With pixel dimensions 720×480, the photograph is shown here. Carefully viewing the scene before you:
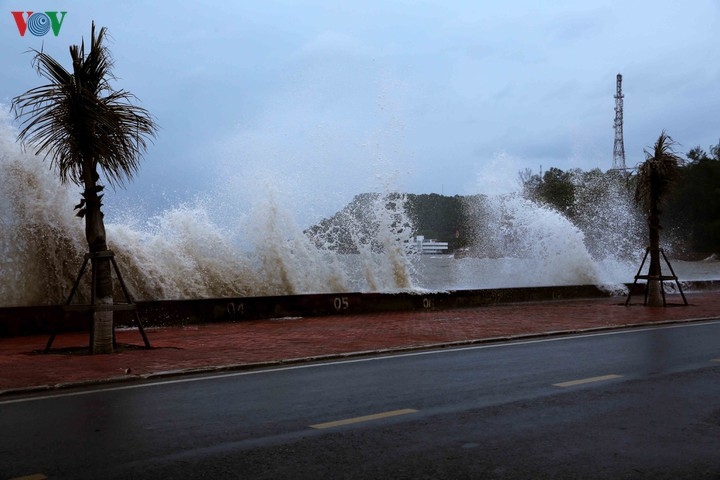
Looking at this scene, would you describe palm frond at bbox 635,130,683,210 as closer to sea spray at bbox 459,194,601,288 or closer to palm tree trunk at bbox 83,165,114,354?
sea spray at bbox 459,194,601,288

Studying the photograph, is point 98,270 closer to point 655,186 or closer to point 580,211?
point 655,186

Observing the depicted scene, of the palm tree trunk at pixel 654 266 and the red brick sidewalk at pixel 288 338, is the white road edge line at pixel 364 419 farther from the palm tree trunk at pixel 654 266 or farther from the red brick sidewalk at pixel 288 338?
the palm tree trunk at pixel 654 266

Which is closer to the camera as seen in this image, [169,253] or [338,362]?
[338,362]

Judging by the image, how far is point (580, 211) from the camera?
4319cm

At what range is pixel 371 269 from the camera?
81.6ft

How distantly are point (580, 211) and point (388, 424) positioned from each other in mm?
39088

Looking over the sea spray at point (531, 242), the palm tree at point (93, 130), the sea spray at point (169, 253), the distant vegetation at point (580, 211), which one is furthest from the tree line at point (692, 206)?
the palm tree at point (93, 130)

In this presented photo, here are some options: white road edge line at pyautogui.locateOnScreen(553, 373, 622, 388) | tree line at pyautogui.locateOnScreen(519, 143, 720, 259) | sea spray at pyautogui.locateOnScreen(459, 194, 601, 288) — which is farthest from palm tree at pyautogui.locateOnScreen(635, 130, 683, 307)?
tree line at pyautogui.locateOnScreen(519, 143, 720, 259)

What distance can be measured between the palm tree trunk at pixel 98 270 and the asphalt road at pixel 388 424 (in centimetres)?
283

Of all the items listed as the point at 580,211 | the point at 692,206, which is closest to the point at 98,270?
the point at 580,211

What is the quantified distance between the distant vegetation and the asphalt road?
14.5 meters

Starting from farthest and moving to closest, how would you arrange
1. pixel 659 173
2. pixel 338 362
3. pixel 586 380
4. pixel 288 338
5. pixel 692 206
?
pixel 692 206 < pixel 659 173 < pixel 288 338 < pixel 338 362 < pixel 586 380

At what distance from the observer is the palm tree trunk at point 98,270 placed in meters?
11.4

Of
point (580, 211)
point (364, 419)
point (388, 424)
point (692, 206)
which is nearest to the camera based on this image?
point (388, 424)
